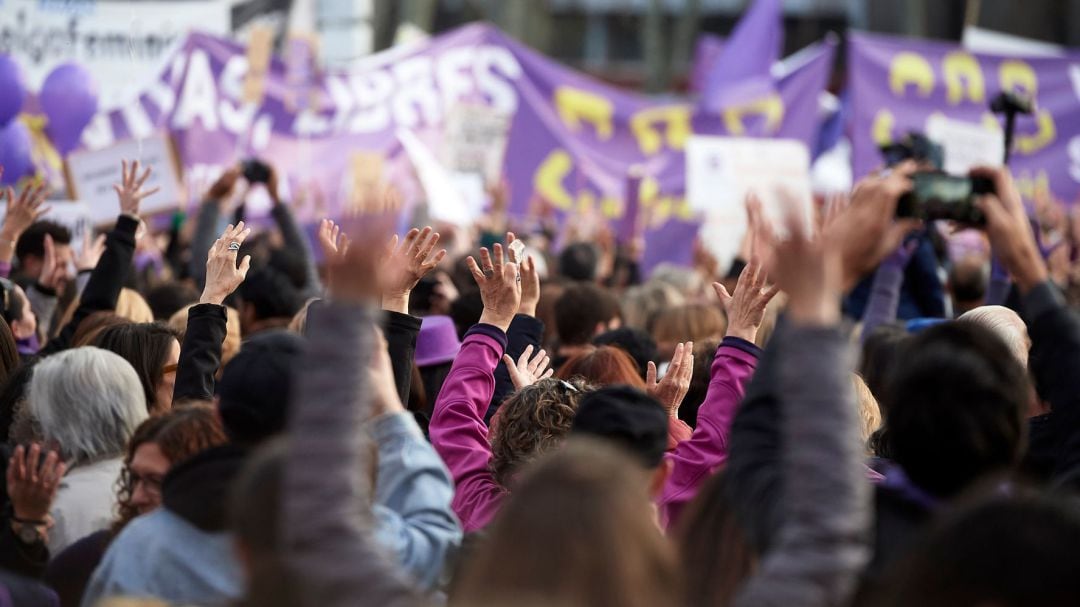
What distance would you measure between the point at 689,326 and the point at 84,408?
3254 mm

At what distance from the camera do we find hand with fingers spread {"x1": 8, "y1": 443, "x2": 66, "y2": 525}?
9.92ft

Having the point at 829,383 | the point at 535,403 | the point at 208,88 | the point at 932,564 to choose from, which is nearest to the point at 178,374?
the point at 535,403

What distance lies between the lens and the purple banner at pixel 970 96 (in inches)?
458

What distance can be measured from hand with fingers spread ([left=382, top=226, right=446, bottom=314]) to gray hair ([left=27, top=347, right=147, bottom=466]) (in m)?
0.70

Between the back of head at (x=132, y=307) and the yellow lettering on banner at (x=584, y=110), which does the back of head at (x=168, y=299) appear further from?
the yellow lettering on banner at (x=584, y=110)

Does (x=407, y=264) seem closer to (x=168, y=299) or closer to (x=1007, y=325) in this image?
(x=1007, y=325)

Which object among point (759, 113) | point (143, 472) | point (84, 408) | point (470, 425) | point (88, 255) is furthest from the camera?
point (759, 113)

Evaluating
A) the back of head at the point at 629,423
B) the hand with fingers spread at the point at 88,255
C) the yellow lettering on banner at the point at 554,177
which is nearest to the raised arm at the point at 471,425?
the back of head at the point at 629,423

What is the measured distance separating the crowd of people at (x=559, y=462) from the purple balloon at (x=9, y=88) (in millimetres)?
4327

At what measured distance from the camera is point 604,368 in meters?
4.33

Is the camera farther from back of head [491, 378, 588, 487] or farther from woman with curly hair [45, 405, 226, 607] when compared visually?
woman with curly hair [45, 405, 226, 607]

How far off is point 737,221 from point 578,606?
862 cm

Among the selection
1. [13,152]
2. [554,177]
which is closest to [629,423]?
[13,152]

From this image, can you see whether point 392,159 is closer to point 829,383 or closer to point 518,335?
point 518,335
